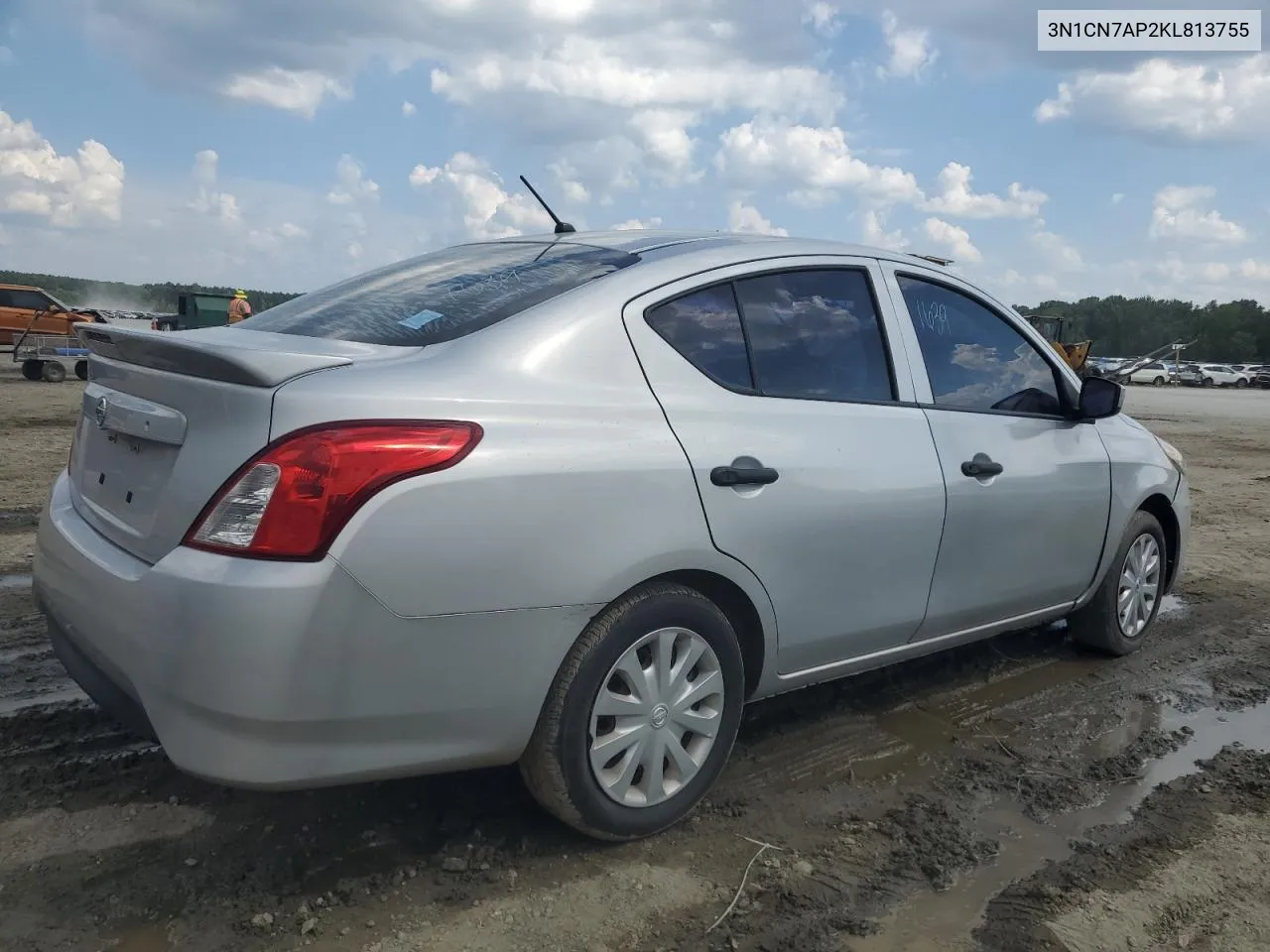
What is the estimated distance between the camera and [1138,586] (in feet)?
15.7

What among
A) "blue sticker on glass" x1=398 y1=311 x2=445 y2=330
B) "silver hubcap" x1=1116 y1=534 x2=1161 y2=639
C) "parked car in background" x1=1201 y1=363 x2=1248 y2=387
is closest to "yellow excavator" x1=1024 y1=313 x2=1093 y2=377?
"silver hubcap" x1=1116 y1=534 x2=1161 y2=639

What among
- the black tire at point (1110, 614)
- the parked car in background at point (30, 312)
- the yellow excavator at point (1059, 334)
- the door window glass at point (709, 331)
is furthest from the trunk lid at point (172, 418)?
the parked car in background at point (30, 312)

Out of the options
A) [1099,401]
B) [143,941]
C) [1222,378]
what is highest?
[1099,401]

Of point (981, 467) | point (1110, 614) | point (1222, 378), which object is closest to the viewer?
point (981, 467)

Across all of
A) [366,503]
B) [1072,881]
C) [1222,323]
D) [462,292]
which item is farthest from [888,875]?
[1222,323]

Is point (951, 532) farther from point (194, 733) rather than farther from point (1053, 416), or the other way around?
point (194, 733)

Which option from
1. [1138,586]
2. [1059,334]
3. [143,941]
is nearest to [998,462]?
[1138,586]

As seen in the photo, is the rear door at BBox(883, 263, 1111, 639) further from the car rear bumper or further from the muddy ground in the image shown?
the car rear bumper

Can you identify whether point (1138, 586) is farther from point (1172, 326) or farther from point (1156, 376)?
point (1172, 326)

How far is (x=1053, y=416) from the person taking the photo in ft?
13.4

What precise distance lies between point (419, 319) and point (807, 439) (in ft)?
3.89

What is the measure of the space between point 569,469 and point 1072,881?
1.75m

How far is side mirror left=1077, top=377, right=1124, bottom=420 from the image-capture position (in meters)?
4.13

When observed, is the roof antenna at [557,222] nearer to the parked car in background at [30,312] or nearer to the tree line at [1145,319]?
the parked car in background at [30,312]
